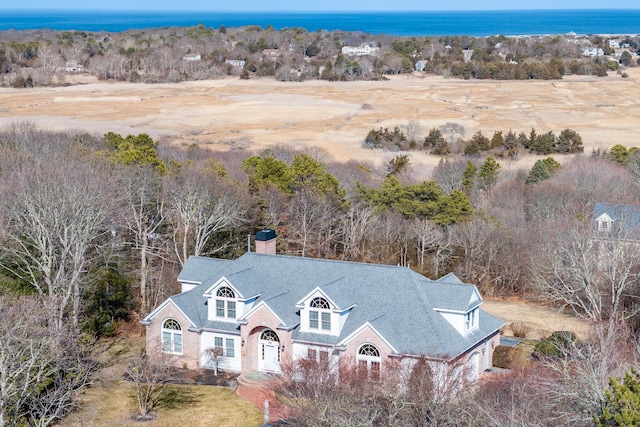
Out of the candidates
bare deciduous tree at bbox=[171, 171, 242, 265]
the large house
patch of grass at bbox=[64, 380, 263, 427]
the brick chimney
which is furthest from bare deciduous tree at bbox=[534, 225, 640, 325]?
bare deciduous tree at bbox=[171, 171, 242, 265]

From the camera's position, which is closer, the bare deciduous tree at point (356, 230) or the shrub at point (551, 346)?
the shrub at point (551, 346)

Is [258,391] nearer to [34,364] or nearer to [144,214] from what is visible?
[34,364]

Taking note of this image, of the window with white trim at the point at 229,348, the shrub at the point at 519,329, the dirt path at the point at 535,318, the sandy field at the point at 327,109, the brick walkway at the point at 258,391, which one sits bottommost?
the sandy field at the point at 327,109

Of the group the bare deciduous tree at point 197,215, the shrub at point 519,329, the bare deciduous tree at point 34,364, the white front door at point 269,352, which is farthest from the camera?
the bare deciduous tree at point 197,215

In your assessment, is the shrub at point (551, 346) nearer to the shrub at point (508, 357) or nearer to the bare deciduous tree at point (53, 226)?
the shrub at point (508, 357)

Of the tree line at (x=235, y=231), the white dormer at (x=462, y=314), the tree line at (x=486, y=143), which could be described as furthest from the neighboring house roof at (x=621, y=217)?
the tree line at (x=486, y=143)

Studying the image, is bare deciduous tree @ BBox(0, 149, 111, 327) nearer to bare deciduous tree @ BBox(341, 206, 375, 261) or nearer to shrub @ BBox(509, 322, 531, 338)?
bare deciduous tree @ BBox(341, 206, 375, 261)
